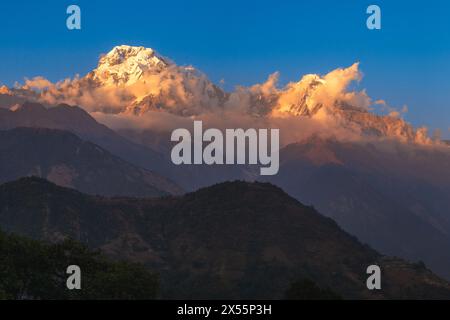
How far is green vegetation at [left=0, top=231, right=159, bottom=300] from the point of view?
121m

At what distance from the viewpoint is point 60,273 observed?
130250mm

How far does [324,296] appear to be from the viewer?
4766 inches

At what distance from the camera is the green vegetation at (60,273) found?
120938 millimetres

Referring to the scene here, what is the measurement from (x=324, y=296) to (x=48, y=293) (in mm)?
40717
